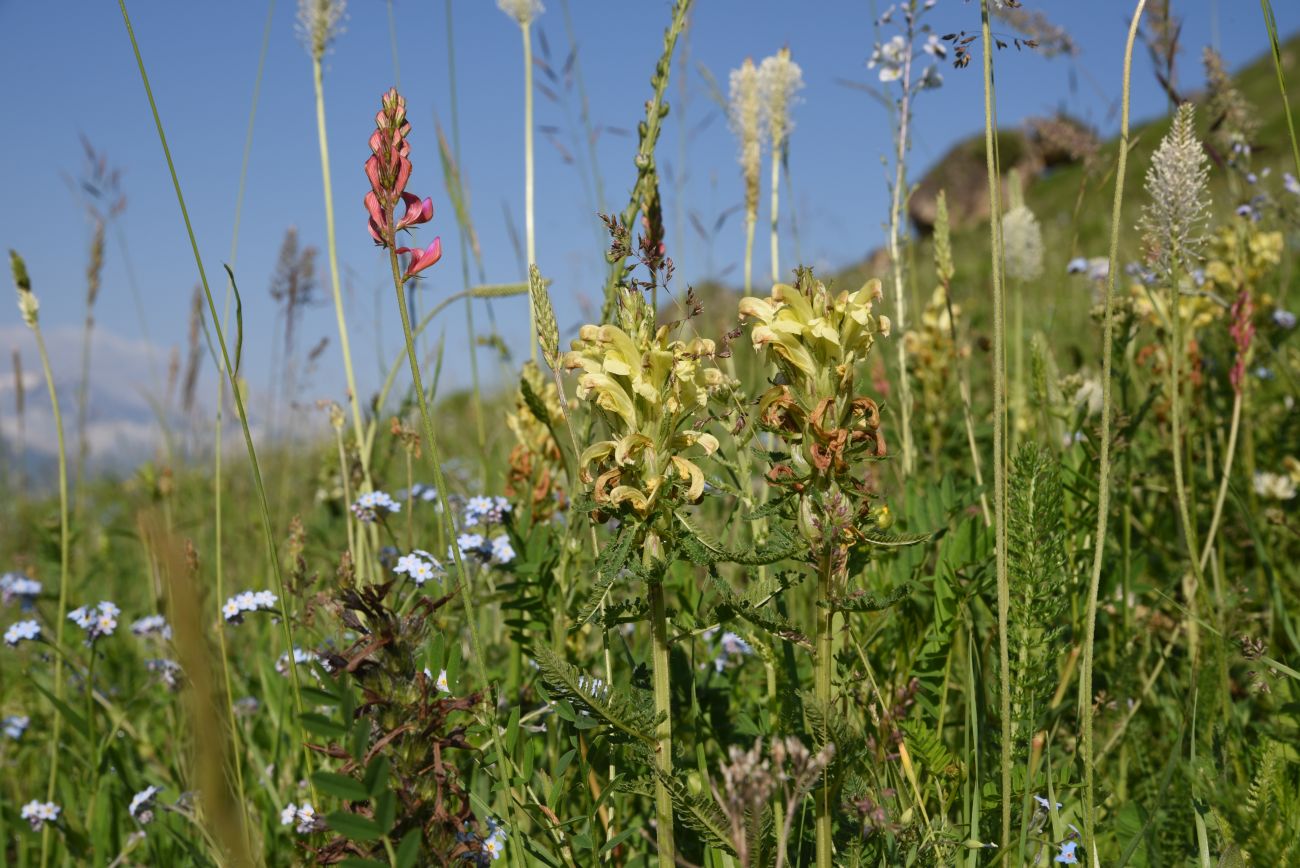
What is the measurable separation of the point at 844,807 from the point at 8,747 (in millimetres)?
2385

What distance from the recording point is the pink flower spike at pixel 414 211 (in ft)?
3.54

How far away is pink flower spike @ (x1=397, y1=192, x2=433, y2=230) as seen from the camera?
1078 millimetres

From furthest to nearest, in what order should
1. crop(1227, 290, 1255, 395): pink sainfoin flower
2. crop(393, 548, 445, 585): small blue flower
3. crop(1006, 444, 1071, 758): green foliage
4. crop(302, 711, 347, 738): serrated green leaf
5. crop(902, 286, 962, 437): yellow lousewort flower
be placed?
1. crop(902, 286, 962, 437): yellow lousewort flower
2. crop(1227, 290, 1255, 395): pink sainfoin flower
3. crop(393, 548, 445, 585): small blue flower
4. crop(1006, 444, 1071, 758): green foliage
5. crop(302, 711, 347, 738): serrated green leaf

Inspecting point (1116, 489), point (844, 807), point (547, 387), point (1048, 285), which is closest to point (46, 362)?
point (547, 387)

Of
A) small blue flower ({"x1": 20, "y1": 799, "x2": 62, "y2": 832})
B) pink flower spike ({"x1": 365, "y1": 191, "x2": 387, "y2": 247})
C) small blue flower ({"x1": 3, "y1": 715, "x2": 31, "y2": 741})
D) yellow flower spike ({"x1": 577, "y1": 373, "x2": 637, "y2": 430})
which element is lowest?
small blue flower ({"x1": 20, "y1": 799, "x2": 62, "y2": 832})

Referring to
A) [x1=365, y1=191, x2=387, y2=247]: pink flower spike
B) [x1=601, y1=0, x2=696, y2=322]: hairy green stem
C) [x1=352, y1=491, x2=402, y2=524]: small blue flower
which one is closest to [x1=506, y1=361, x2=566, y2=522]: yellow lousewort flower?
[x1=352, y1=491, x2=402, y2=524]: small blue flower

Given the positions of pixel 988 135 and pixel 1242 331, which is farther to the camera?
pixel 1242 331

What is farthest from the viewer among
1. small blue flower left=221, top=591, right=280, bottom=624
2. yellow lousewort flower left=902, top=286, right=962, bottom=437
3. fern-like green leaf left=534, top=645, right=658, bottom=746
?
yellow lousewort flower left=902, top=286, right=962, bottom=437

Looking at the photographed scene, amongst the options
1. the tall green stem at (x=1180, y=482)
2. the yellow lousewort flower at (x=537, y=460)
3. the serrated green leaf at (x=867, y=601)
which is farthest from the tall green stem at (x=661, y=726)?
the yellow lousewort flower at (x=537, y=460)

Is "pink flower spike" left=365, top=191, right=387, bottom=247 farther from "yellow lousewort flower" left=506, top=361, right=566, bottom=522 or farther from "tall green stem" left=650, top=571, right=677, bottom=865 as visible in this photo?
"yellow lousewort flower" left=506, top=361, right=566, bottom=522

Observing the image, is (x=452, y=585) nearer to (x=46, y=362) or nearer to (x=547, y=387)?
(x=547, y=387)

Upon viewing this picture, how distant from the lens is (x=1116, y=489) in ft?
7.07

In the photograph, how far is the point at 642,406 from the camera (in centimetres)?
124

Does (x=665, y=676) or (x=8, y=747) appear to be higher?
(x=665, y=676)
